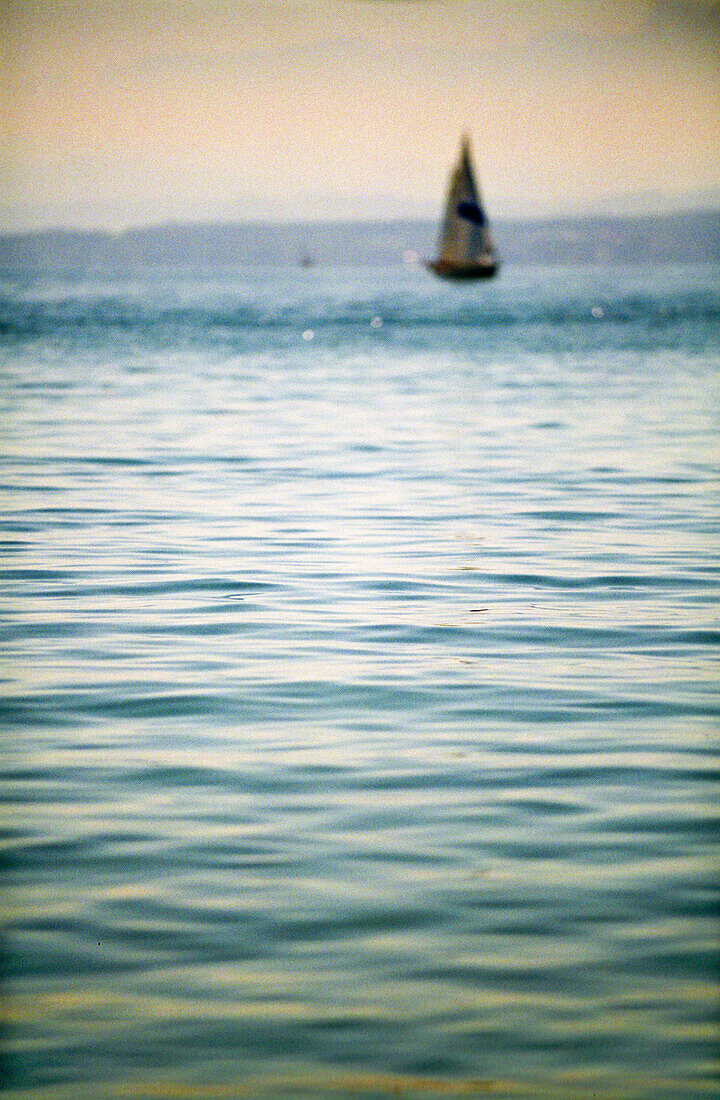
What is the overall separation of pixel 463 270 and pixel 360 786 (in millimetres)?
123389

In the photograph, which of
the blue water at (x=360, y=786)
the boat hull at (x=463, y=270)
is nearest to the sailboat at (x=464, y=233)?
the boat hull at (x=463, y=270)

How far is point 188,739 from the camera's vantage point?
26.3ft

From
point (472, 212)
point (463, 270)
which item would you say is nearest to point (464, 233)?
point (472, 212)

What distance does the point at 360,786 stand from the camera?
723 centimetres

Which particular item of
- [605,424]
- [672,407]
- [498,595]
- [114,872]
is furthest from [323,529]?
[672,407]

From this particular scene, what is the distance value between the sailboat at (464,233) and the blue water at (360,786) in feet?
335

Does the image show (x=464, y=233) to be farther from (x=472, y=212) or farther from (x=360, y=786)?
(x=360, y=786)

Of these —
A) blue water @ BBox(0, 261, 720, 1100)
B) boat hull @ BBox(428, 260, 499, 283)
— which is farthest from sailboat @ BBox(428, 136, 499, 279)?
blue water @ BBox(0, 261, 720, 1100)

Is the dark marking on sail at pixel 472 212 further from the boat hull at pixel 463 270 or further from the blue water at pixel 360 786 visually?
the blue water at pixel 360 786

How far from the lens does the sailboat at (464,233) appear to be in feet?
386

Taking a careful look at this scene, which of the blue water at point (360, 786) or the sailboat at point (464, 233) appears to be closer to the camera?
the blue water at point (360, 786)

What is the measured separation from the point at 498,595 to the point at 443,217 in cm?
11304

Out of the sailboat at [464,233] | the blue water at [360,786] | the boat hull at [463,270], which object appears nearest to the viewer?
the blue water at [360,786]

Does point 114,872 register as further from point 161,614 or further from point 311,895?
point 161,614
